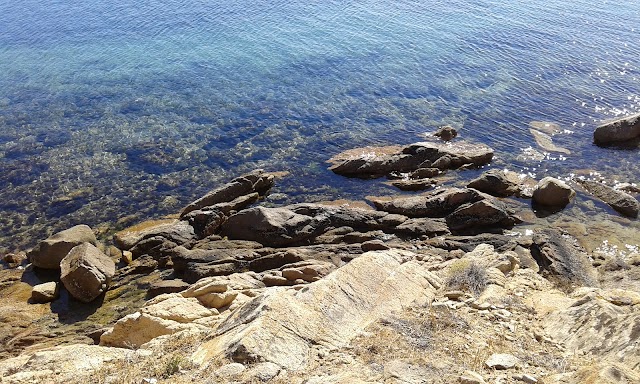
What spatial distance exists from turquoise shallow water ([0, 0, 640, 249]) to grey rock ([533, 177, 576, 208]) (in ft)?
10.4

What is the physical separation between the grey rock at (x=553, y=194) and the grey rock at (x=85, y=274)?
1815 centimetres

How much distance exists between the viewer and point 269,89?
3522cm

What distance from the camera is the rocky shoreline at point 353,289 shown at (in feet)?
32.0

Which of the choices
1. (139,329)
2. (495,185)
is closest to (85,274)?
(139,329)

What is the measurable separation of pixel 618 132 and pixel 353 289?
22.5m

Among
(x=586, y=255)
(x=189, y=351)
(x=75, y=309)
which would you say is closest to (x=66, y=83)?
(x=75, y=309)

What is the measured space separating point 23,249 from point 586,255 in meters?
21.6

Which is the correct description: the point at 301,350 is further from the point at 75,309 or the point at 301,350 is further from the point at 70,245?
the point at 70,245

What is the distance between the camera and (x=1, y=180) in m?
25.2

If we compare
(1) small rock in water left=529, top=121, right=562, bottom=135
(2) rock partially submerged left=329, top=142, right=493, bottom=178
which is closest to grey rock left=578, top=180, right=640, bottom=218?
(2) rock partially submerged left=329, top=142, right=493, bottom=178

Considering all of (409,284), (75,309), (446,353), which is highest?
(446,353)

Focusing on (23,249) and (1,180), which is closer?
(23,249)

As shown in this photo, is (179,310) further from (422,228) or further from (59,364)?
(422,228)

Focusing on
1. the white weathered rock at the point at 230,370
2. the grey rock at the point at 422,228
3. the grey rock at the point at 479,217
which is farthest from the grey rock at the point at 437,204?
the white weathered rock at the point at 230,370
